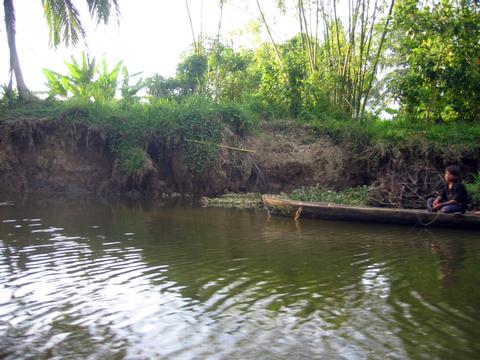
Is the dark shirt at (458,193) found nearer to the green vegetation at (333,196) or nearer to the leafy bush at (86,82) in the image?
the green vegetation at (333,196)

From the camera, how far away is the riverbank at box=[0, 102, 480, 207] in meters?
15.1

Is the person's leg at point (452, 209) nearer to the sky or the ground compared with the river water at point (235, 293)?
nearer to the sky

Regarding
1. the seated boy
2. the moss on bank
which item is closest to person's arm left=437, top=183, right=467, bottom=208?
the seated boy

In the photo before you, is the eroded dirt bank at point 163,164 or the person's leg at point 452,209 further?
the eroded dirt bank at point 163,164

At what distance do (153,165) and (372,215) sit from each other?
7453 millimetres

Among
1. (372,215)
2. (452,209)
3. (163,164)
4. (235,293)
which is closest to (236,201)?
(163,164)

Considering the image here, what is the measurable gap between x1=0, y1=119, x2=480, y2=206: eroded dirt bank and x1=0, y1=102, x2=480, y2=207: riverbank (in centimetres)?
3

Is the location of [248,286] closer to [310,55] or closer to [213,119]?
[213,119]

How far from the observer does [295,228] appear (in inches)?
381

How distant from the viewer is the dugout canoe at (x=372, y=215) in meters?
9.49

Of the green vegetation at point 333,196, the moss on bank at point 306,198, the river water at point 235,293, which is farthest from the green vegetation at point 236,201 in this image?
the river water at point 235,293

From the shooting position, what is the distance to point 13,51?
15477 mm

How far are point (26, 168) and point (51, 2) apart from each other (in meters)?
4.66

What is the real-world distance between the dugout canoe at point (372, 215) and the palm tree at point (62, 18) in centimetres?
778
